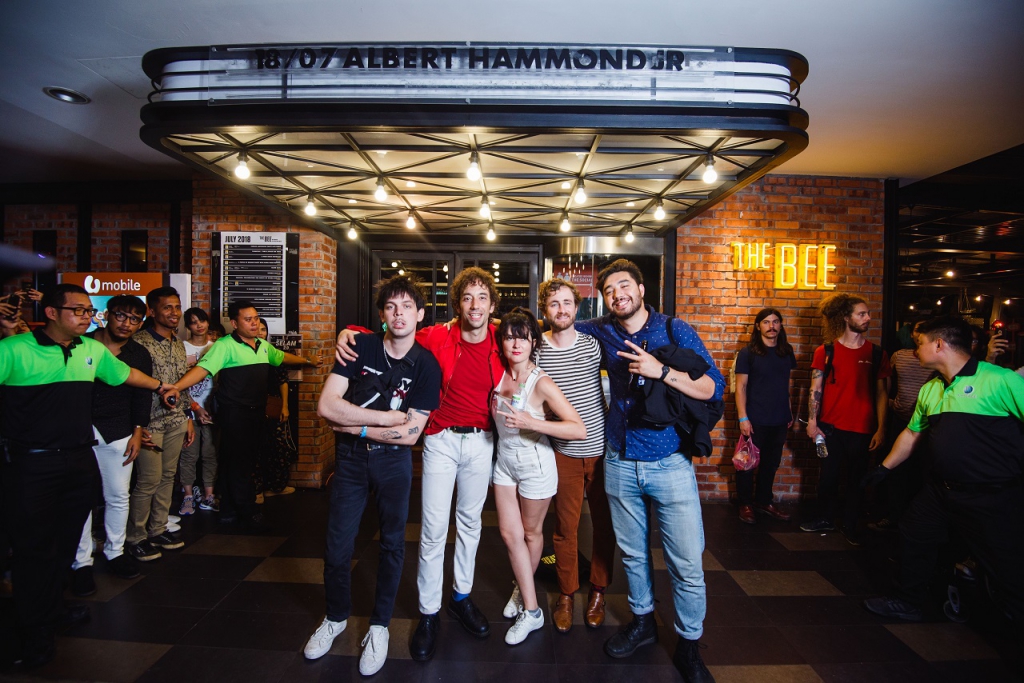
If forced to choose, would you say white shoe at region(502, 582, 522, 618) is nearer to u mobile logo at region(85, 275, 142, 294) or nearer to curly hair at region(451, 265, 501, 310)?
curly hair at region(451, 265, 501, 310)

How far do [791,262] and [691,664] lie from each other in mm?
3960

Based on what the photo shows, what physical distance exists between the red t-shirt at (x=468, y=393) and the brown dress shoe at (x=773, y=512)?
330cm

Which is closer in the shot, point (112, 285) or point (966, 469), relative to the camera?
point (966, 469)

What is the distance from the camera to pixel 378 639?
2.31m

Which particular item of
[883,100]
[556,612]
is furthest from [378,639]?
[883,100]

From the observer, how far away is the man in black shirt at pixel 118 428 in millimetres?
3025

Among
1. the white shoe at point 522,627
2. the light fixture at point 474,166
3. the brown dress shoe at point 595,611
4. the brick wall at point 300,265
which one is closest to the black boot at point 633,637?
the brown dress shoe at point 595,611

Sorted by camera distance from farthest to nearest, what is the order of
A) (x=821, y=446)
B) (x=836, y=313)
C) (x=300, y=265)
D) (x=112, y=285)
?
(x=300, y=265), (x=112, y=285), (x=836, y=313), (x=821, y=446)

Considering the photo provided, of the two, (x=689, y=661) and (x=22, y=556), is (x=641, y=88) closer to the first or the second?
(x=689, y=661)

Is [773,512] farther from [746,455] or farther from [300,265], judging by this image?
[300,265]

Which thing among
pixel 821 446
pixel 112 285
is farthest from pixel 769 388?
pixel 112 285

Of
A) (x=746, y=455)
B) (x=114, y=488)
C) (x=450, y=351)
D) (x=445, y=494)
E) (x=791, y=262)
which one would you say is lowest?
(x=114, y=488)

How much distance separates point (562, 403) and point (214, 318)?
433cm

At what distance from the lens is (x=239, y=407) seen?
3809 millimetres
